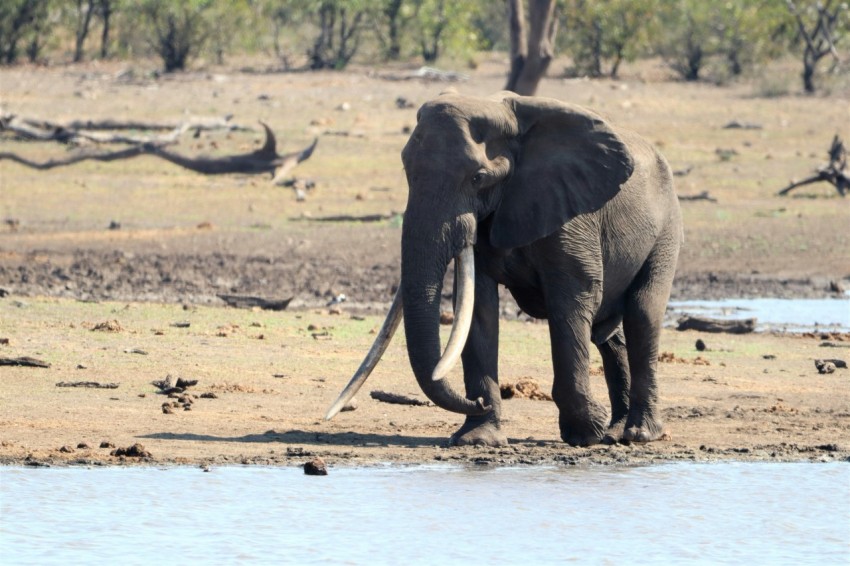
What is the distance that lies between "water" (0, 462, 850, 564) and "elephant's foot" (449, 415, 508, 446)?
32 centimetres

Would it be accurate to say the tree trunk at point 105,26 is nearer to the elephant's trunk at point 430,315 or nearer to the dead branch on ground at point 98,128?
the dead branch on ground at point 98,128

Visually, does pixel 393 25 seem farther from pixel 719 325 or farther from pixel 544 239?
pixel 544 239

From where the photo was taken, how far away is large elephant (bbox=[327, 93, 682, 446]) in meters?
7.50

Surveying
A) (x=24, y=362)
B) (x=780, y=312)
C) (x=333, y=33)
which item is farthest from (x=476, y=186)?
(x=333, y=33)

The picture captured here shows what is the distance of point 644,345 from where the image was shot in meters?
8.66

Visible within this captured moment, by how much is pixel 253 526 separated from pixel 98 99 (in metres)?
20.7

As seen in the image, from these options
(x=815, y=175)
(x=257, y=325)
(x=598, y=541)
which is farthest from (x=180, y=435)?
(x=815, y=175)

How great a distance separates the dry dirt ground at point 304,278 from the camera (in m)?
8.75

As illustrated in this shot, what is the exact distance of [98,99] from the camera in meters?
27.0

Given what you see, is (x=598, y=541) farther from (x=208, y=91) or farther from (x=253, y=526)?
(x=208, y=91)

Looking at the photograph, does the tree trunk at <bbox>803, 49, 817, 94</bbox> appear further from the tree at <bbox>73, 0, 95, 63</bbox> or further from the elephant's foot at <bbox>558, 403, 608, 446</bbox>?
the elephant's foot at <bbox>558, 403, 608, 446</bbox>

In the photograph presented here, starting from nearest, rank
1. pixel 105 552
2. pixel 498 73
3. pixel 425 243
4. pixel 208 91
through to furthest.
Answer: pixel 105 552
pixel 425 243
pixel 208 91
pixel 498 73

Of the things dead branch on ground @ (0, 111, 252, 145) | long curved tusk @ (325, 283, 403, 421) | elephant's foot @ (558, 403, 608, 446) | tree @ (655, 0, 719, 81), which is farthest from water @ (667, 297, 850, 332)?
tree @ (655, 0, 719, 81)

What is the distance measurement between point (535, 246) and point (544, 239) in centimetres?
6
